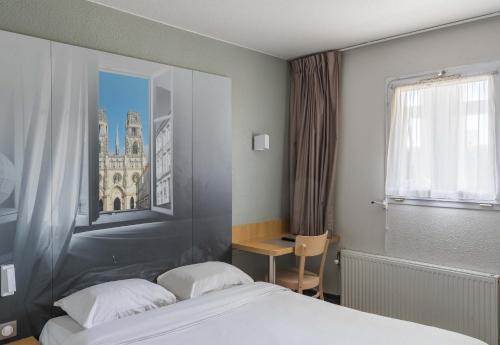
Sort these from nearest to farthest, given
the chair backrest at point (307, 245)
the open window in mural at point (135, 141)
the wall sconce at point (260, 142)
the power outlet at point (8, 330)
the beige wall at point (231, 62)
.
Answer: the power outlet at point (8, 330) < the beige wall at point (231, 62) < the open window in mural at point (135, 141) < the chair backrest at point (307, 245) < the wall sconce at point (260, 142)

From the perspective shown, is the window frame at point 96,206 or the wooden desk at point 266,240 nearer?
the window frame at point 96,206

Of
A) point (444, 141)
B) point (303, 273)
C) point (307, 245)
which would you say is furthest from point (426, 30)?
point (303, 273)

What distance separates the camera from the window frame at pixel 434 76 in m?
3.04

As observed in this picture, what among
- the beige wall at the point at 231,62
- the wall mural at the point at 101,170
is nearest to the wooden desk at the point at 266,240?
the beige wall at the point at 231,62

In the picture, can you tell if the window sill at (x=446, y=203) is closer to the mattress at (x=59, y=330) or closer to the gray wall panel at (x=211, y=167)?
the gray wall panel at (x=211, y=167)

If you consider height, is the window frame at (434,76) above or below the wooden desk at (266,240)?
above

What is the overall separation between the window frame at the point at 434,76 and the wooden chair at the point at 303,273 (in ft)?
2.38

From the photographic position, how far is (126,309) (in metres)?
2.47

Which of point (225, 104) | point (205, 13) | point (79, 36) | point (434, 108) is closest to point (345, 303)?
point (434, 108)

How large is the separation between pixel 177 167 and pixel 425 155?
6.62 feet

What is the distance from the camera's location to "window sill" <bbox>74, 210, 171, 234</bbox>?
2.79m

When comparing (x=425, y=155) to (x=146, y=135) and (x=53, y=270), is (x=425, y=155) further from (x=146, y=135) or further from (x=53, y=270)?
(x=53, y=270)

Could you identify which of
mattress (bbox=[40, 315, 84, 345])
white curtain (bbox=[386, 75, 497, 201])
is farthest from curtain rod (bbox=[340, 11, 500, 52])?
mattress (bbox=[40, 315, 84, 345])

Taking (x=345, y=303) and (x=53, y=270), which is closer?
(x=53, y=270)
